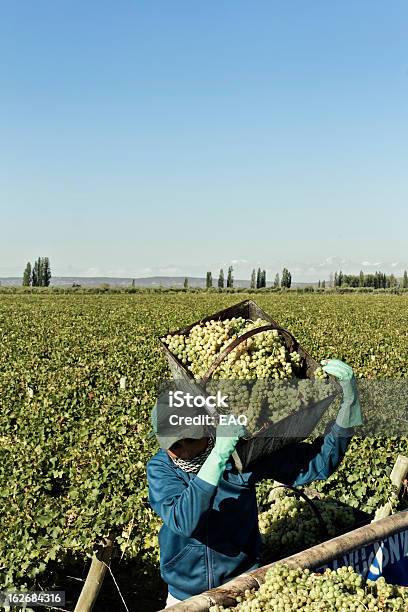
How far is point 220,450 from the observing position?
2.53 m

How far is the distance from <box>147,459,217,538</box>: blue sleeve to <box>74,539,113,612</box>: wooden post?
108 cm

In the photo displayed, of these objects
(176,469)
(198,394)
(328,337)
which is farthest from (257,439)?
(328,337)

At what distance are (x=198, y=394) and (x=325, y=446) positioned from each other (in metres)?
0.87

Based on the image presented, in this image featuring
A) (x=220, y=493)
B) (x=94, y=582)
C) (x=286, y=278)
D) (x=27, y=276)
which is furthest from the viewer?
(x=286, y=278)

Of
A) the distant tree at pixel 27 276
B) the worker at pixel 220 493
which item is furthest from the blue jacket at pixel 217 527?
the distant tree at pixel 27 276

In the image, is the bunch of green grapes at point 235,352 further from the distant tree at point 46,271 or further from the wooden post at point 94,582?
the distant tree at point 46,271

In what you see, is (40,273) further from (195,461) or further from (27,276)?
(195,461)

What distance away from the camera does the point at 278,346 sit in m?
2.85

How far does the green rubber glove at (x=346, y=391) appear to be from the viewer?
2.93 metres

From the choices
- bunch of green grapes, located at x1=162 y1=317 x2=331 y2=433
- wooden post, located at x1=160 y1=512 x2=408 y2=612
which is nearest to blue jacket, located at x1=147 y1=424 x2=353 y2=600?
wooden post, located at x1=160 y1=512 x2=408 y2=612

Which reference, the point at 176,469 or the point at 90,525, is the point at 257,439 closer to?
the point at 176,469

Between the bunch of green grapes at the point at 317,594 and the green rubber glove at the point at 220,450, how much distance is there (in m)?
0.45

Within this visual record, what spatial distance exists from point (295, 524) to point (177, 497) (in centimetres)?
102
